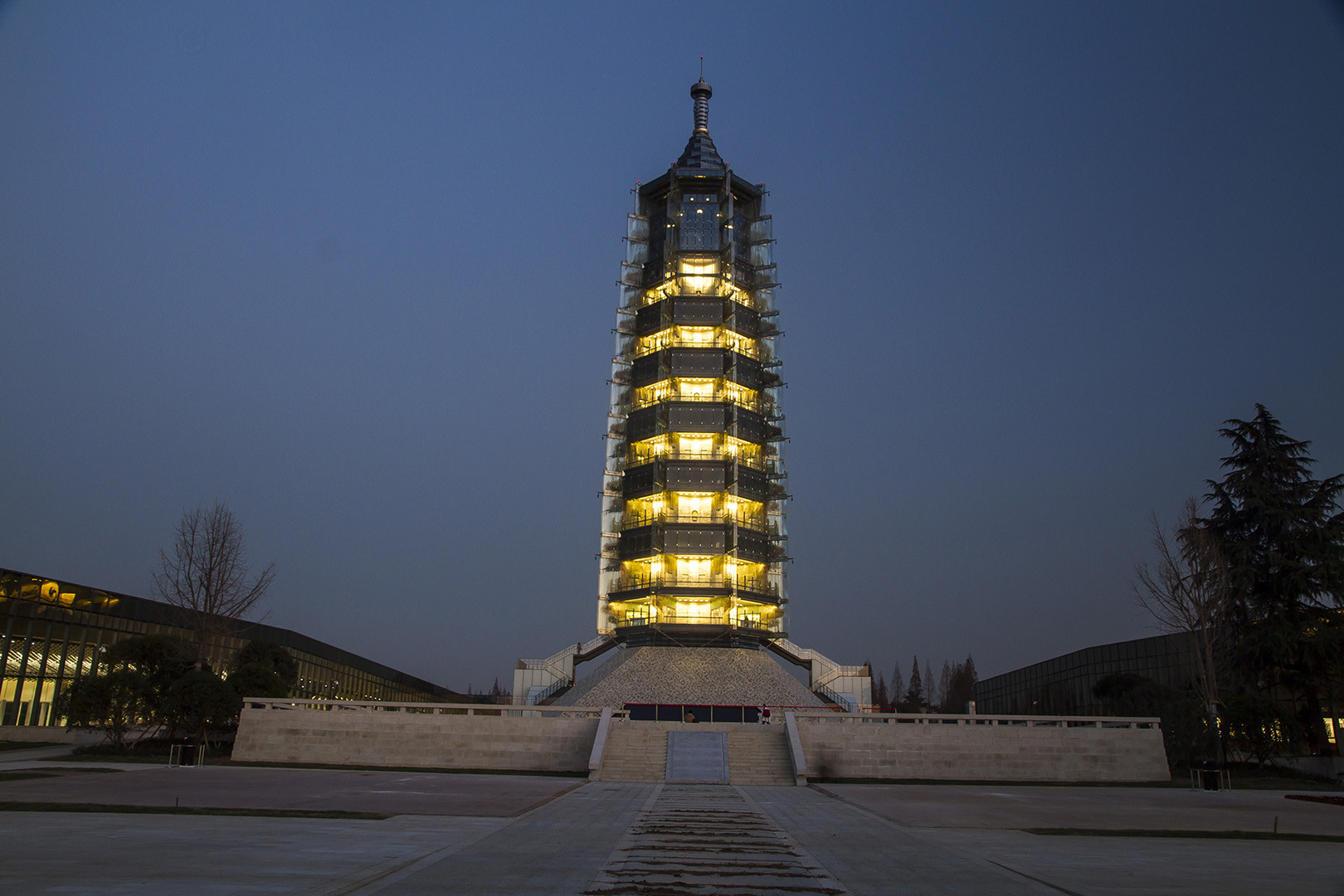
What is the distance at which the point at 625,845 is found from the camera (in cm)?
1827

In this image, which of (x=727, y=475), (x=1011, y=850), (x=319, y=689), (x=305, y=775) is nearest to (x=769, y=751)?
(x=305, y=775)

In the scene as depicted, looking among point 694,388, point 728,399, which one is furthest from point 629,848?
point 694,388

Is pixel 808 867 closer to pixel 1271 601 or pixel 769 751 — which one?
pixel 769 751

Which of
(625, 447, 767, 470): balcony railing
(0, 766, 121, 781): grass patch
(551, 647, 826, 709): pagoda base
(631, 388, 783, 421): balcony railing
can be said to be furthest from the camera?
(631, 388, 783, 421): balcony railing

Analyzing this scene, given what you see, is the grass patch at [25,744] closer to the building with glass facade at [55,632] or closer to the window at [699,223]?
the building with glass facade at [55,632]

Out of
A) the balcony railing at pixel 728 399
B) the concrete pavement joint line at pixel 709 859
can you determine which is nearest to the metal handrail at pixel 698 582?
the balcony railing at pixel 728 399

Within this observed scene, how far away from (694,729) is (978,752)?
44.7ft

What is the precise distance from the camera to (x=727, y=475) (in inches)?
3105

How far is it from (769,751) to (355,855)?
30077 mm

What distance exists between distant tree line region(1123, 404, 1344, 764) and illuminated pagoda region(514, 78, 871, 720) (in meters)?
26.3

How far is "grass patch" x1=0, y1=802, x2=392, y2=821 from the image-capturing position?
21953 mm

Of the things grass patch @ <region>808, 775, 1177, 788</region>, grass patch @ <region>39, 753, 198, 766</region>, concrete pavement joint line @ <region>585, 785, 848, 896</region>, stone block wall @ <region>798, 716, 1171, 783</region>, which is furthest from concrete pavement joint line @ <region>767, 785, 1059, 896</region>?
grass patch @ <region>39, 753, 198, 766</region>

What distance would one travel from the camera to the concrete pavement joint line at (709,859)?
1380 cm

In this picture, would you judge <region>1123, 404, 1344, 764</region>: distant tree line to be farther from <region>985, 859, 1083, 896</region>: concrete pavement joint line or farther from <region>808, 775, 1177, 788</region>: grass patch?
<region>985, 859, 1083, 896</region>: concrete pavement joint line
